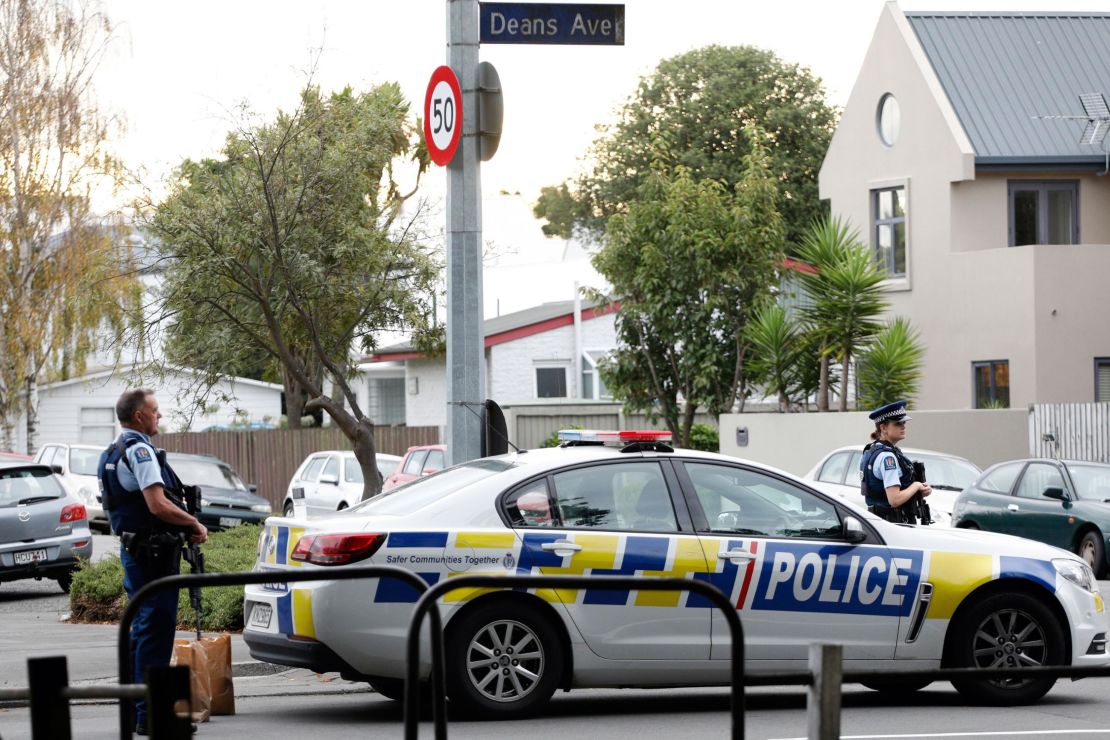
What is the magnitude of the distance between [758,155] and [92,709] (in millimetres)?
18391

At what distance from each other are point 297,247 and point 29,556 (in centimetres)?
545

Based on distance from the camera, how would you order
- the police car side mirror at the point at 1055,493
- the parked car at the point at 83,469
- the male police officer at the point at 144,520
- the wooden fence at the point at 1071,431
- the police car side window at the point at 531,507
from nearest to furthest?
1. the male police officer at the point at 144,520
2. the police car side window at the point at 531,507
3. the police car side mirror at the point at 1055,493
4. the wooden fence at the point at 1071,431
5. the parked car at the point at 83,469

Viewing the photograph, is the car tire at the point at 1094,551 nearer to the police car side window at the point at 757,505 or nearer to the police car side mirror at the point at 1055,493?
the police car side mirror at the point at 1055,493

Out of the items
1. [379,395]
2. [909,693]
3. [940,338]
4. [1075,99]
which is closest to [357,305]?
[909,693]

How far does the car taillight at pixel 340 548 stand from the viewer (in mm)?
8469

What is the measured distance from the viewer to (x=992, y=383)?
1083 inches

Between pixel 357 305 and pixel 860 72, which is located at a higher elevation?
pixel 860 72

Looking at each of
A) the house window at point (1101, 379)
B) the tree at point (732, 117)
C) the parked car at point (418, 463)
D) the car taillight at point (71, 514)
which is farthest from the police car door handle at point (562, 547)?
the tree at point (732, 117)

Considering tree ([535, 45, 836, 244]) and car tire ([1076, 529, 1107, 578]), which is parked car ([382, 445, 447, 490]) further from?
tree ([535, 45, 836, 244])

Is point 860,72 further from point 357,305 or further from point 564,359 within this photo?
point 357,305

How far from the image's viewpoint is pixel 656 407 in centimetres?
2845

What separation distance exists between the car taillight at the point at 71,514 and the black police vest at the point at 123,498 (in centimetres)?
1010

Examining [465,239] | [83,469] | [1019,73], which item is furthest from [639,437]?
[83,469]

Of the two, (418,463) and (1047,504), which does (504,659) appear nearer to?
(1047,504)
